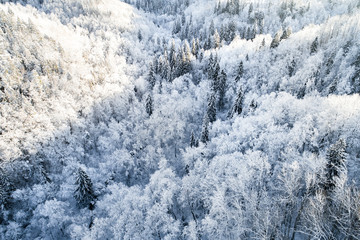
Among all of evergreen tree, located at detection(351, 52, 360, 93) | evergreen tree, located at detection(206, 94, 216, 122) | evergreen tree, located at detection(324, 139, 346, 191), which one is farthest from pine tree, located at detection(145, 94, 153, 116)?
evergreen tree, located at detection(351, 52, 360, 93)

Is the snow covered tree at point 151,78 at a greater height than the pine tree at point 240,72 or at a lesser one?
lesser

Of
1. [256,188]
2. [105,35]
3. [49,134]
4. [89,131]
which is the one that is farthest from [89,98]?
[105,35]

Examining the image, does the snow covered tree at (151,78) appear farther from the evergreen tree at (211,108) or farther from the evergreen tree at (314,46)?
the evergreen tree at (314,46)

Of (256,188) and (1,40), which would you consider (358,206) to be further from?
(1,40)

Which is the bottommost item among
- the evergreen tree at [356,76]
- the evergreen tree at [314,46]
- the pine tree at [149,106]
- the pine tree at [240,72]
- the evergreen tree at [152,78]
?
the pine tree at [149,106]

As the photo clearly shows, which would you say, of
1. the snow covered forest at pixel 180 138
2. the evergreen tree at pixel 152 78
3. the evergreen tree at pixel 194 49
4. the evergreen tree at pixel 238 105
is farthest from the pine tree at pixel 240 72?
the evergreen tree at pixel 152 78

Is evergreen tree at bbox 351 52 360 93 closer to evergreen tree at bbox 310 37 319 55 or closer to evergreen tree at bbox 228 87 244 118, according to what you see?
evergreen tree at bbox 310 37 319 55
